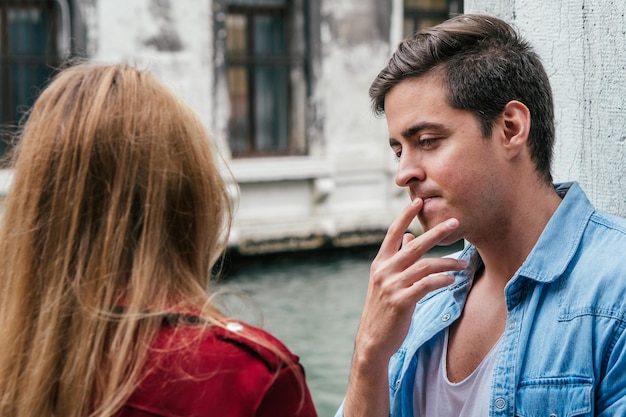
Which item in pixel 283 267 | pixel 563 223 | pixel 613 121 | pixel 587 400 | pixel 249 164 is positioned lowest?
pixel 283 267

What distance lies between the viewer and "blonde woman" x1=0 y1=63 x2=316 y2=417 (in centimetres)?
143

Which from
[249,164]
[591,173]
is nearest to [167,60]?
[249,164]

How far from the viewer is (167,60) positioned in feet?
31.3

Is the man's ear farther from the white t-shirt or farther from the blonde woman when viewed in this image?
the blonde woman

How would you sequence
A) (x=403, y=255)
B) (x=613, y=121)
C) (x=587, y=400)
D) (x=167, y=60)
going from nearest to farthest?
(x=587, y=400) → (x=403, y=255) → (x=613, y=121) → (x=167, y=60)

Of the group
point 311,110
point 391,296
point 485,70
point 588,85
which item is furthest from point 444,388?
point 311,110

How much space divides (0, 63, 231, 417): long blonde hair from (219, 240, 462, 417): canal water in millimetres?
3680

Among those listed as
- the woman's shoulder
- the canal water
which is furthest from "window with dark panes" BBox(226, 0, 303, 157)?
the woman's shoulder

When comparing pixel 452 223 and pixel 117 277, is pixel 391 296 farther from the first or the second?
pixel 117 277

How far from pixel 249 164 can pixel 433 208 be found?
27.2 feet

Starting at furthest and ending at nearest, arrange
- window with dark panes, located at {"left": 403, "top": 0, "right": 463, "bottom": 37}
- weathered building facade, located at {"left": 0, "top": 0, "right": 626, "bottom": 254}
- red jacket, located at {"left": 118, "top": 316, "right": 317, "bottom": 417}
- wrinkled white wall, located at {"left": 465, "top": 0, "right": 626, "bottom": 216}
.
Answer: window with dark panes, located at {"left": 403, "top": 0, "right": 463, "bottom": 37}
weathered building facade, located at {"left": 0, "top": 0, "right": 626, "bottom": 254}
wrinkled white wall, located at {"left": 465, "top": 0, "right": 626, "bottom": 216}
red jacket, located at {"left": 118, "top": 316, "right": 317, "bottom": 417}

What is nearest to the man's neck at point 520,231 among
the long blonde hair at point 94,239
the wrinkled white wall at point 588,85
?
the wrinkled white wall at point 588,85

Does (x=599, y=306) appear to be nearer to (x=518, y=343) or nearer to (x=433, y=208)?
(x=518, y=343)

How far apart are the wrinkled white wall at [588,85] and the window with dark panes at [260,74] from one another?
7984mm
